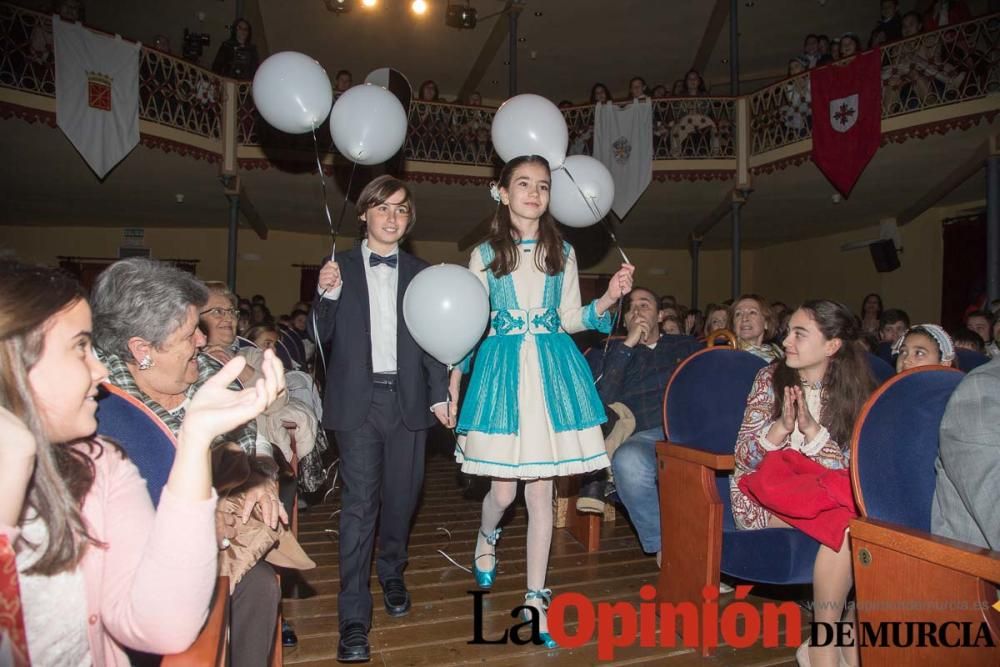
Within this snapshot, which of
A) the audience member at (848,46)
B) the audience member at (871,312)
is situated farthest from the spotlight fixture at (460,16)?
the audience member at (871,312)

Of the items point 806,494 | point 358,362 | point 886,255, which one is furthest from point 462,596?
point 886,255

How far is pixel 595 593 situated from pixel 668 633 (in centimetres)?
42

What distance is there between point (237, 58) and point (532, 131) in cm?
815

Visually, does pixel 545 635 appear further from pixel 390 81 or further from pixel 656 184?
pixel 656 184

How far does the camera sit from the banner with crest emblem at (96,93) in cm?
687

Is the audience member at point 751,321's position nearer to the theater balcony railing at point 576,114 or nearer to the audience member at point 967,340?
the audience member at point 967,340

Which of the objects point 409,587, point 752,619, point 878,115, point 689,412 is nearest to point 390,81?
point 689,412

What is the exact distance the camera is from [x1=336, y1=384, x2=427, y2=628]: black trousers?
2.10 meters

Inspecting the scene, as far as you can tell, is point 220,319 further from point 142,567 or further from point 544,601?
point 142,567

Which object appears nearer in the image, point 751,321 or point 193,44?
point 751,321

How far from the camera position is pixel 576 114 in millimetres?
10086

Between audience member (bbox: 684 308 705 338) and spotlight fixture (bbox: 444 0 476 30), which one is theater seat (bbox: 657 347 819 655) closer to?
audience member (bbox: 684 308 705 338)

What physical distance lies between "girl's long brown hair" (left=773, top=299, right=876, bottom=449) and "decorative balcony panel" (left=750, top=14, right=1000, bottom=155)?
7.10m

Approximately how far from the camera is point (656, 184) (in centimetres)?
991
